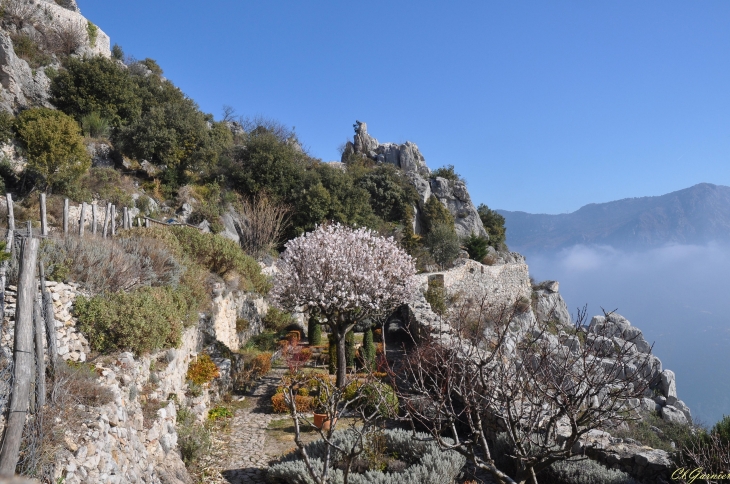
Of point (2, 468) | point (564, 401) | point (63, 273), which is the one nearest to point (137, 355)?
point (63, 273)

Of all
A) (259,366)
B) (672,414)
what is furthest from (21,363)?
(672,414)

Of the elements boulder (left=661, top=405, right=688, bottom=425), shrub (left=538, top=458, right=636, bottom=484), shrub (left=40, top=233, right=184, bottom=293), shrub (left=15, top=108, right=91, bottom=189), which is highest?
shrub (left=15, top=108, right=91, bottom=189)

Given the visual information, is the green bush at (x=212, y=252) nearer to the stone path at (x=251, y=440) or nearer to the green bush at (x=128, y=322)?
the stone path at (x=251, y=440)

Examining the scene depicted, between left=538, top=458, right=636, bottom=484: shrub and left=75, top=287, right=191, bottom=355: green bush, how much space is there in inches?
295

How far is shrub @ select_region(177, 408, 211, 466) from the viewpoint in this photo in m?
7.83

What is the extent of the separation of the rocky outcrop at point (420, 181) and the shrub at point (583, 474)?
1279 inches

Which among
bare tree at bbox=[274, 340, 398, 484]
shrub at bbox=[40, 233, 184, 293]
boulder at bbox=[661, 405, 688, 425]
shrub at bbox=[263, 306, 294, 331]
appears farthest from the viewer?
boulder at bbox=[661, 405, 688, 425]

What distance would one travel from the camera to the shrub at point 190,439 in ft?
25.7

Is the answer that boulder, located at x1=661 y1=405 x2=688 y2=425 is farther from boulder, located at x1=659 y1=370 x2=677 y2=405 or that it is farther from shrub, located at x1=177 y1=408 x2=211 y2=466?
shrub, located at x1=177 y1=408 x2=211 y2=466

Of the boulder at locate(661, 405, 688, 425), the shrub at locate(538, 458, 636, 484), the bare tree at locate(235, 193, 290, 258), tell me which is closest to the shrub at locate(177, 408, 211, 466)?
the shrub at locate(538, 458, 636, 484)

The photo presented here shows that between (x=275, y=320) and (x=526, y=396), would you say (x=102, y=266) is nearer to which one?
(x=526, y=396)

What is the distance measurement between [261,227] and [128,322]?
18.7 metres

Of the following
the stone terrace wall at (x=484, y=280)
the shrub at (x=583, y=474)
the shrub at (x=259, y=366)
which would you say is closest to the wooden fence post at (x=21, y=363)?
the shrub at (x=583, y=474)

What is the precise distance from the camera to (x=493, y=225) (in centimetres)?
4659
